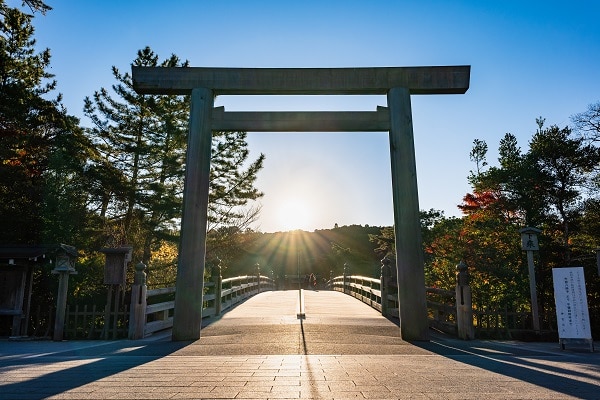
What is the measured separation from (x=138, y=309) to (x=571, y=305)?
8341mm

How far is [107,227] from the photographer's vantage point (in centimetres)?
1551

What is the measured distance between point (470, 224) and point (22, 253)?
18.8 m

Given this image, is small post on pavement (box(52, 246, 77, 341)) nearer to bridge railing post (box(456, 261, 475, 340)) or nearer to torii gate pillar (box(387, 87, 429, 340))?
torii gate pillar (box(387, 87, 429, 340))

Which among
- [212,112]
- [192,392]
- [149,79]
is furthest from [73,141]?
[192,392]

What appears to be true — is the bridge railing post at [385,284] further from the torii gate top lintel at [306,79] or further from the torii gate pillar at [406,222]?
the torii gate top lintel at [306,79]

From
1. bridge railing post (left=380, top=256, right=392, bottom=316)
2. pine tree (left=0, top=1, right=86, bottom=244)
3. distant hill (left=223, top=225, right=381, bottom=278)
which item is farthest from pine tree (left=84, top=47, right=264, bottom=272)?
distant hill (left=223, top=225, right=381, bottom=278)

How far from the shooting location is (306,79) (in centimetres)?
764

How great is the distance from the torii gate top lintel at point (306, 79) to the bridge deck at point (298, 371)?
497 centimetres

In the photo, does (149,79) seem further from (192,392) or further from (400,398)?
(400,398)

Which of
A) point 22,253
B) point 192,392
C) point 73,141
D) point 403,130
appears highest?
point 73,141

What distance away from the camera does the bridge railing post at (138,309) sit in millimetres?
7530

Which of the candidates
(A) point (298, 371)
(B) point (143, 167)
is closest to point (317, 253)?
(B) point (143, 167)

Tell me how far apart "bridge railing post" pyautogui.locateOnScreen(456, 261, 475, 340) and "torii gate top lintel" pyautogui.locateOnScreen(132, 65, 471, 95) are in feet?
12.7

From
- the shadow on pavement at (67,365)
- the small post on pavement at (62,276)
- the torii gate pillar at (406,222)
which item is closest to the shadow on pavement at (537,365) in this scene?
the torii gate pillar at (406,222)
